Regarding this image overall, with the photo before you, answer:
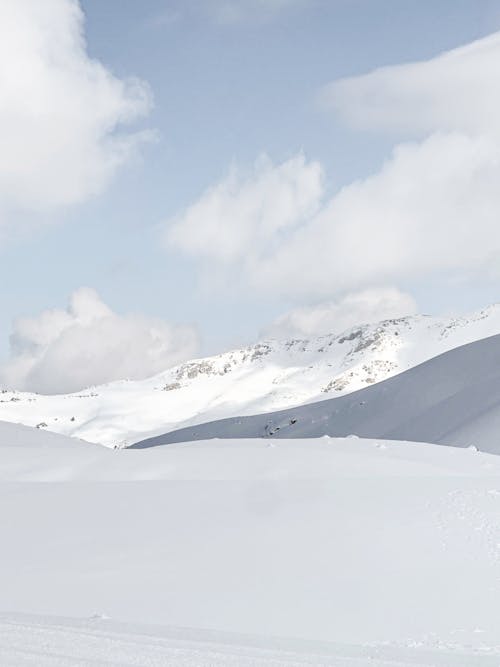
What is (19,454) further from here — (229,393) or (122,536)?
(229,393)

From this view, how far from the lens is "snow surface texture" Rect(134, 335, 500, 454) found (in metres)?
22.6

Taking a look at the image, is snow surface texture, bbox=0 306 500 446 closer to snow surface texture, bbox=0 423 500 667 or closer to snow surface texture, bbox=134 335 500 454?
snow surface texture, bbox=134 335 500 454

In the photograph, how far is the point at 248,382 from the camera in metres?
154

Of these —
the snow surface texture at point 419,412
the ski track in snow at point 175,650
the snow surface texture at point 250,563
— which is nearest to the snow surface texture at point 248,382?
the snow surface texture at point 419,412

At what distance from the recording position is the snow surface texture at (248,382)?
372 feet

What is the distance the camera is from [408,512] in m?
9.39

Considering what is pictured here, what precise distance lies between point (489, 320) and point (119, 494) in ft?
472

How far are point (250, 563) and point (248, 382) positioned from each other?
146 meters

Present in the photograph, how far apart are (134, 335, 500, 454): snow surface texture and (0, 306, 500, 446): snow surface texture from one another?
62.8m

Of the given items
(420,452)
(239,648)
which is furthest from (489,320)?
(239,648)

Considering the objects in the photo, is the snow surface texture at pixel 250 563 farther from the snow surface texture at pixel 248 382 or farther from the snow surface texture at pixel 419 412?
the snow surface texture at pixel 248 382

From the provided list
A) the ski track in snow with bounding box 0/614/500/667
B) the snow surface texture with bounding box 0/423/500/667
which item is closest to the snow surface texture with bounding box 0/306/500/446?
the snow surface texture with bounding box 0/423/500/667

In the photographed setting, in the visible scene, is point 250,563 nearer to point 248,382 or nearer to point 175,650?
point 175,650

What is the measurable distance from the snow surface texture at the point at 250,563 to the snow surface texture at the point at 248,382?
3320 inches
